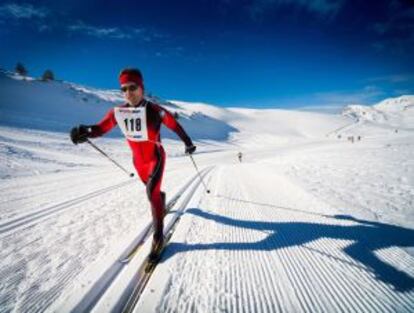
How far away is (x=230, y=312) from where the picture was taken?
1.91 m

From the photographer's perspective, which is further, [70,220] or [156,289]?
[70,220]

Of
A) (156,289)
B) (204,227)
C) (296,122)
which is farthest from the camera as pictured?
(296,122)

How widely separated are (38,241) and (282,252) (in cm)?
340

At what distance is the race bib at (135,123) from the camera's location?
318 centimetres

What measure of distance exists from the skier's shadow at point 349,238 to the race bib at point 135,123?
1.65 metres

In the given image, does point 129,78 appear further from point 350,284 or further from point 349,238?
point 349,238

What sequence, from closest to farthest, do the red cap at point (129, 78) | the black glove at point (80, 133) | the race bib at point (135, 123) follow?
the red cap at point (129, 78), the race bib at point (135, 123), the black glove at point (80, 133)

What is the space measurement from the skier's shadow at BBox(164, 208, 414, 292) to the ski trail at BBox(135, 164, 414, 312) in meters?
0.01

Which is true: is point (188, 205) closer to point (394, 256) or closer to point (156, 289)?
point (156, 289)

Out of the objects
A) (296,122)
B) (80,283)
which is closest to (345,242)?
(80,283)

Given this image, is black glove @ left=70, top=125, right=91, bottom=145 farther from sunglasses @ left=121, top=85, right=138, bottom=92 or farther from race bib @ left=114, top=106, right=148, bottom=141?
sunglasses @ left=121, top=85, right=138, bottom=92

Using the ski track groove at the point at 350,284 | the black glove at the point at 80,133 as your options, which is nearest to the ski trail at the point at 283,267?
the ski track groove at the point at 350,284

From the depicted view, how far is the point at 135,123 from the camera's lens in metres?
3.19

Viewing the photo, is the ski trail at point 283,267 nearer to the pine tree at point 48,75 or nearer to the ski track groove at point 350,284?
the ski track groove at point 350,284
